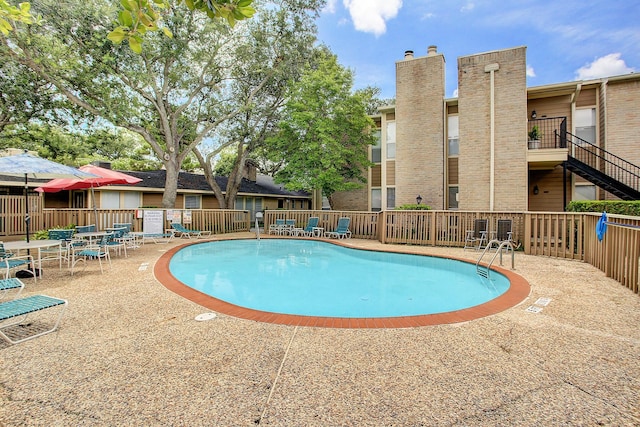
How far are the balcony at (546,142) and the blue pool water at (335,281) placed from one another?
739 cm

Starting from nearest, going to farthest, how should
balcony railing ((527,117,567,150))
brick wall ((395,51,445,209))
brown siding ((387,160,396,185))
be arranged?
balcony railing ((527,117,567,150))
brick wall ((395,51,445,209))
brown siding ((387,160,396,185))

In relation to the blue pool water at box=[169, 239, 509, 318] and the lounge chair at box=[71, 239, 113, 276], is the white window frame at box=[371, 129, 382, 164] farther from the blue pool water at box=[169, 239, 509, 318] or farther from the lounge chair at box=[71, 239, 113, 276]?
the lounge chair at box=[71, 239, 113, 276]

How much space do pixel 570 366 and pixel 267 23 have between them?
65.0 ft

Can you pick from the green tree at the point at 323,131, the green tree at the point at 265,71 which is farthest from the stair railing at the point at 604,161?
the green tree at the point at 265,71

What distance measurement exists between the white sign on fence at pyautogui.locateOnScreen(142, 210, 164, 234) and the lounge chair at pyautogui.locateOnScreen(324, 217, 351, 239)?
25.7ft

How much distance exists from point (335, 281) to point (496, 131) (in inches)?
429

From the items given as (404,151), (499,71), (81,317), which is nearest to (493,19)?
(499,71)

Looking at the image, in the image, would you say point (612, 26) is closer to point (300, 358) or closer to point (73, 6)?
point (300, 358)

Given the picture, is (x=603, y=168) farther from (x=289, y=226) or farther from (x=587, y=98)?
(x=289, y=226)

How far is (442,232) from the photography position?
40.0 ft

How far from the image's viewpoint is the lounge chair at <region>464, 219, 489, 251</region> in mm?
11236

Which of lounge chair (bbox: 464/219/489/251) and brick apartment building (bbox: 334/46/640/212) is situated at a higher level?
brick apartment building (bbox: 334/46/640/212)

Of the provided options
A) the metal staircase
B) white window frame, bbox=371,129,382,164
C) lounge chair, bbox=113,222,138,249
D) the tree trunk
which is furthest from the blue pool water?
white window frame, bbox=371,129,382,164

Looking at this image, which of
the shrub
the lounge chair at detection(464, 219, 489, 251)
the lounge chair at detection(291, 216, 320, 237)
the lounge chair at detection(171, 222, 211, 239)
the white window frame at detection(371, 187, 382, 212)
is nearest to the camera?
the shrub
